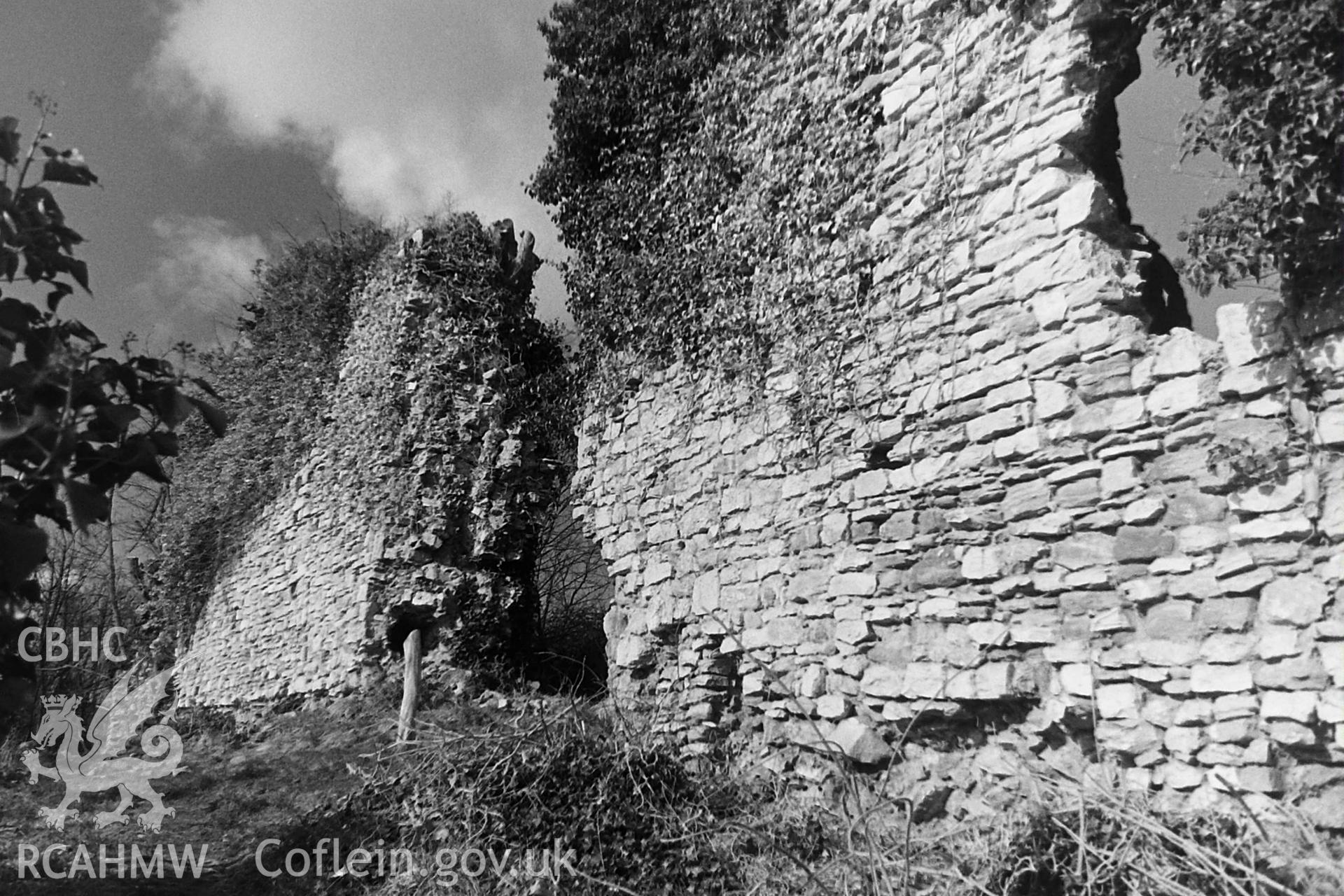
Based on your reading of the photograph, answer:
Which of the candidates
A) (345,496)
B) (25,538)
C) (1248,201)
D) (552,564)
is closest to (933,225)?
(1248,201)

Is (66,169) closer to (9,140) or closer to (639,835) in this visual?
(9,140)

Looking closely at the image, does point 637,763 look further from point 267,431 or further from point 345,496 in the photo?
point 267,431

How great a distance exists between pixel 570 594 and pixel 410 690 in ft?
14.9

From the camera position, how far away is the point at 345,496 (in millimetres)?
9008

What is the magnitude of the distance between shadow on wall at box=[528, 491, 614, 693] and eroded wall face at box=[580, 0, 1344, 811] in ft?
13.5

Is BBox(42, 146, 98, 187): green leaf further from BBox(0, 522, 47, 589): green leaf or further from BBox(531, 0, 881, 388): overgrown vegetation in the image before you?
BBox(531, 0, 881, 388): overgrown vegetation

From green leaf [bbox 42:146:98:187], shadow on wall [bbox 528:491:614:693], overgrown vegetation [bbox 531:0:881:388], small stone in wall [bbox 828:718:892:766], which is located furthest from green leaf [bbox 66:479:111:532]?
shadow on wall [bbox 528:491:614:693]

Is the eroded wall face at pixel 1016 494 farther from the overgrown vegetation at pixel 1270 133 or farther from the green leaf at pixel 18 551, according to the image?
the green leaf at pixel 18 551

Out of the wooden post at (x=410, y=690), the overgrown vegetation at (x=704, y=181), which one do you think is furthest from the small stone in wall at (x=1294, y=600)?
the wooden post at (x=410, y=690)

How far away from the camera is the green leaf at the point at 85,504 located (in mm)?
2240

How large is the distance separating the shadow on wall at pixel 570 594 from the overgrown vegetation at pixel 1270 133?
674 cm

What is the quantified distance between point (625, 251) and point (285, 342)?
278 inches

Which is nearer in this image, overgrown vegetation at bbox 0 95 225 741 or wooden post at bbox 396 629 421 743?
overgrown vegetation at bbox 0 95 225 741

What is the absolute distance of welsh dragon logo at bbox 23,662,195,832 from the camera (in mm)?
6383
